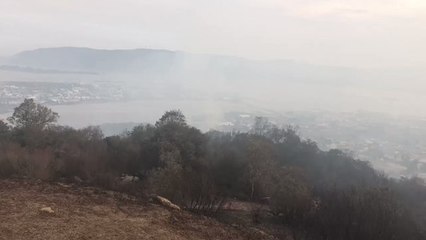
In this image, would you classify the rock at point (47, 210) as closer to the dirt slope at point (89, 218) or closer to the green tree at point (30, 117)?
the dirt slope at point (89, 218)

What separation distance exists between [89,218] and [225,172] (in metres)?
14.0

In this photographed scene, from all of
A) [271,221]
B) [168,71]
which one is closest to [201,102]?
[168,71]

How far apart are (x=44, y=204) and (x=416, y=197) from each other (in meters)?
26.7

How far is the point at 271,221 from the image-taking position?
12.4m

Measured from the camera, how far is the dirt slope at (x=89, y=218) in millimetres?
7512

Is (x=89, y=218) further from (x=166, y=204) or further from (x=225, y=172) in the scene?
(x=225, y=172)

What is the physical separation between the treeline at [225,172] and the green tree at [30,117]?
5 cm

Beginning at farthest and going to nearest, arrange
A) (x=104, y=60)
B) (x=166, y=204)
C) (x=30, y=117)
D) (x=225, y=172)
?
(x=104, y=60) < (x=30, y=117) < (x=225, y=172) < (x=166, y=204)

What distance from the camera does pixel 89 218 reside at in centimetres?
828

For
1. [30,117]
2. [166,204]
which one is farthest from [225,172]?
[166,204]

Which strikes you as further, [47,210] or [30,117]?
[30,117]

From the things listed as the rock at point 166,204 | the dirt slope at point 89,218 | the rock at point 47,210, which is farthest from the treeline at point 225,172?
the rock at point 47,210

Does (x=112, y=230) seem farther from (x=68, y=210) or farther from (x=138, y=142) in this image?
(x=138, y=142)

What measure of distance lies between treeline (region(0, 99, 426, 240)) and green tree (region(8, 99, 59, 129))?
5cm
